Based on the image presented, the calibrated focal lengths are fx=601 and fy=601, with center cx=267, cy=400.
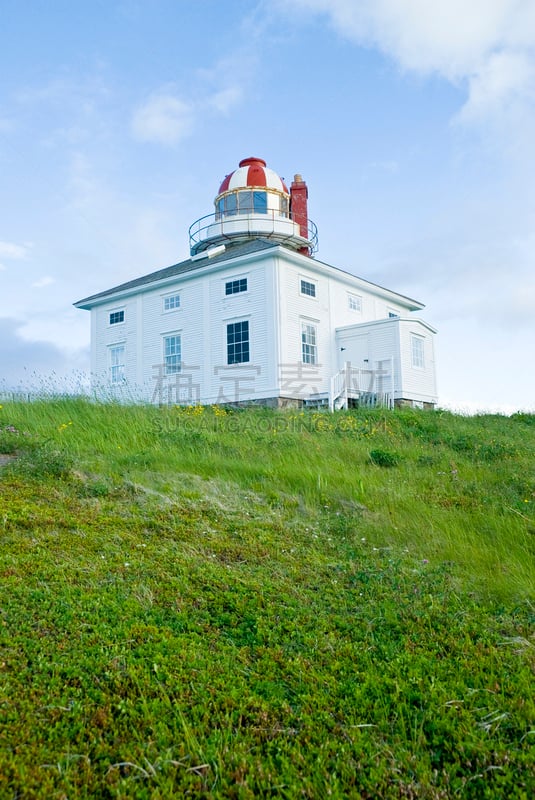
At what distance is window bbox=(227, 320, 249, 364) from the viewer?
67.2 feet

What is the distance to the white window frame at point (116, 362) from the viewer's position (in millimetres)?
24266

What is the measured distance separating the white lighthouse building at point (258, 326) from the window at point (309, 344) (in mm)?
39

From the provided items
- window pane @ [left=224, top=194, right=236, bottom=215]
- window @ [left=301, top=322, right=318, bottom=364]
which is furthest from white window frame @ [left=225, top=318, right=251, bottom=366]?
window pane @ [left=224, top=194, right=236, bottom=215]

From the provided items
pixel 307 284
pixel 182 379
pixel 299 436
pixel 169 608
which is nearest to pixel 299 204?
pixel 307 284

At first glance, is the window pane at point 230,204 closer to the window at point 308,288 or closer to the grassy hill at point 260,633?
the window at point 308,288

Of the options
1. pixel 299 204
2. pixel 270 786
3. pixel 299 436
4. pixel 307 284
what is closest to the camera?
pixel 270 786

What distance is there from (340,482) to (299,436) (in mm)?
3732

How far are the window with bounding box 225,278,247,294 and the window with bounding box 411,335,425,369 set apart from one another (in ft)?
20.8

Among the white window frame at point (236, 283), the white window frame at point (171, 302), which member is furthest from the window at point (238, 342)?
the white window frame at point (171, 302)

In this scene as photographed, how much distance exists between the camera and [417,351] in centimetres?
2209

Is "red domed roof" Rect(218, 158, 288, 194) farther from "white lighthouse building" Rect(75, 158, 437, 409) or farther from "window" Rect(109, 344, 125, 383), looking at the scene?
"window" Rect(109, 344, 125, 383)

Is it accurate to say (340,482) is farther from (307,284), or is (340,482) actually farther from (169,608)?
(307,284)

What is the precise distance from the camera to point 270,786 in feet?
9.31

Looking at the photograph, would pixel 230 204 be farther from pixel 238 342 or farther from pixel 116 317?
pixel 238 342
